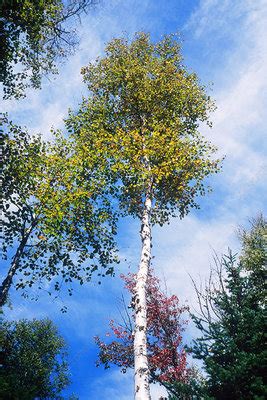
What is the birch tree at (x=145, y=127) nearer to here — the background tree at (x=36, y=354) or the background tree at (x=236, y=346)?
the background tree at (x=236, y=346)

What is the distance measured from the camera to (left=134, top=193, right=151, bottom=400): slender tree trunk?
7.41 meters

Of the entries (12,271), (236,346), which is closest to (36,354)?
(12,271)

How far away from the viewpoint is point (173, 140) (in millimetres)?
14820

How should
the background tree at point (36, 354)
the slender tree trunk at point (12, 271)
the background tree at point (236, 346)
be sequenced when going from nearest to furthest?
the background tree at point (236, 346)
the slender tree trunk at point (12, 271)
the background tree at point (36, 354)

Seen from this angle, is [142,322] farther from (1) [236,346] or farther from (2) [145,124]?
(2) [145,124]

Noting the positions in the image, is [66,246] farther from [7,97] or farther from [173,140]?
[7,97]

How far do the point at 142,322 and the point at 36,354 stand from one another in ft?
81.9

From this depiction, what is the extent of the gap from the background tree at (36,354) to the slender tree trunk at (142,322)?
20344 mm

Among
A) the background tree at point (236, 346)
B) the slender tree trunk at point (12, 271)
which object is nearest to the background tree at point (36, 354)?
the slender tree trunk at point (12, 271)

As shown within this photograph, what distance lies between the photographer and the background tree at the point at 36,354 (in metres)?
27.5

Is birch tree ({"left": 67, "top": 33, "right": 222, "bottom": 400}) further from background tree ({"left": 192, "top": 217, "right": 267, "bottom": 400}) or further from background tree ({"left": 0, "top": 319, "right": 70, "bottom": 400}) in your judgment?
background tree ({"left": 0, "top": 319, "right": 70, "bottom": 400})

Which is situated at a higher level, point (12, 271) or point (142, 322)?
point (12, 271)

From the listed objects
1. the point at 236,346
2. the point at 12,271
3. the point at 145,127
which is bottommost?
the point at 236,346

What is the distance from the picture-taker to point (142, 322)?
886 cm
